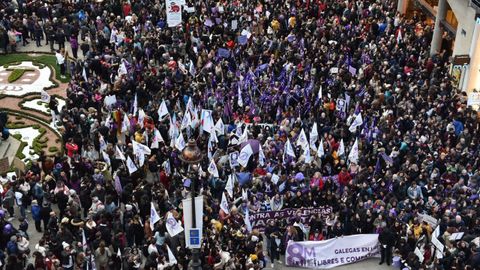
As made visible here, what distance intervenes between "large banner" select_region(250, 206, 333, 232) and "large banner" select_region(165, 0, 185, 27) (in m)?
14.1

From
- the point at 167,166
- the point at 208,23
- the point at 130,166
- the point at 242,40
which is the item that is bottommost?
the point at 167,166

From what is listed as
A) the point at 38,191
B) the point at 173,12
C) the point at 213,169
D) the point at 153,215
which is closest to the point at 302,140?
the point at 213,169

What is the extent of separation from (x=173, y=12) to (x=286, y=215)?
1423 centimetres

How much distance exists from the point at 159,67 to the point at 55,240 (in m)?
13.0

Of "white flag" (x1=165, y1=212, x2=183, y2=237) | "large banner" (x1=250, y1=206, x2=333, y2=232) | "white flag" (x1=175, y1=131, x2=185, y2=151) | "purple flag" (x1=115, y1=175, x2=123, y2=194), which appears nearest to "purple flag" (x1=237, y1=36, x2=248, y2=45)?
"white flag" (x1=175, y1=131, x2=185, y2=151)

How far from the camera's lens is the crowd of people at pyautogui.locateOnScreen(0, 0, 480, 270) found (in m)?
22.0

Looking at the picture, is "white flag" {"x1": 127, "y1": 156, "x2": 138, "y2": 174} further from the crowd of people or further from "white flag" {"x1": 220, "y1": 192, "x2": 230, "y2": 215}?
"white flag" {"x1": 220, "y1": 192, "x2": 230, "y2": 215}

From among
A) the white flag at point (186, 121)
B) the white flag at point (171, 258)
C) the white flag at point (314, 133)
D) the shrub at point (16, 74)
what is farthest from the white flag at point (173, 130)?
the shrub at point (16, 74)

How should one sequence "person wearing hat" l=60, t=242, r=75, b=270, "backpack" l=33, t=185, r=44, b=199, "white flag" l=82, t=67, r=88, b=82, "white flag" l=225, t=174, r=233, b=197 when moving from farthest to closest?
"white flag" l=82, t=67, r=88, b=82, "white flag" l=225, t=174, r=233, b=197, "backpack" l=33, t=185, r=44, b=199, "person wearing hat" l=60, t=242, r=75, b=270

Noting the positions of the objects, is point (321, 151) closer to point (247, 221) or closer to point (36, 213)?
→ point (247, 221)

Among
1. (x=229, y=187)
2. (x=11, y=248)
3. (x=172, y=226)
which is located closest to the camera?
(x=11, y=248)

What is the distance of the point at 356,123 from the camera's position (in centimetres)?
2748

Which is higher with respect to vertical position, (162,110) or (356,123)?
(162,110)

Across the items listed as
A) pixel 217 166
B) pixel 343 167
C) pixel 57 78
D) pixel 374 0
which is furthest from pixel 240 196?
pixel 374 0
